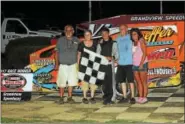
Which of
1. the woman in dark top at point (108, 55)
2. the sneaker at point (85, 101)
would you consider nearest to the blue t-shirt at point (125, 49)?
the woman in dark top at point (108, 55)

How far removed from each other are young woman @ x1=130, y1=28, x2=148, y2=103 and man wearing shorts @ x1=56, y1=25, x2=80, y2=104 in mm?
1241

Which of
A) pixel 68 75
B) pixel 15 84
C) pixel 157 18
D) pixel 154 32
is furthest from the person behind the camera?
pixel 157 18

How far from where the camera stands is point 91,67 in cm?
966

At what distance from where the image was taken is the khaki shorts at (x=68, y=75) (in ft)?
31.9

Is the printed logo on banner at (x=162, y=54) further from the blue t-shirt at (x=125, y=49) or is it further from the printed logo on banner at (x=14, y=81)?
the printed logo on banner at (x=14, y=81)

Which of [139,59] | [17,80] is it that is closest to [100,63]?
[139,59]

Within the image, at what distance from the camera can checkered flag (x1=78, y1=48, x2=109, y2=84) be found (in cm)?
959

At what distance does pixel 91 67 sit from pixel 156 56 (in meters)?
1.78

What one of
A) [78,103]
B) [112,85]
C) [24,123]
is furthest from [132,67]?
[24,123]

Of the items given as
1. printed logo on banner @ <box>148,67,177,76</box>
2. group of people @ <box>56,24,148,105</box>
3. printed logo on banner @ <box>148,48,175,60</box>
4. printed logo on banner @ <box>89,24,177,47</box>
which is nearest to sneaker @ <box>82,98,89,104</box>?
group of people @ <box>56,24,148,105</box>

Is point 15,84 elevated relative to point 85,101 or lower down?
elevated

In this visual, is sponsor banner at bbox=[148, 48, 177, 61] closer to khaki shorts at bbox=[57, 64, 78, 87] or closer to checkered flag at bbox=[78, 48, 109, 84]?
checkered flag at bbox=[78, 48, 109, 84]

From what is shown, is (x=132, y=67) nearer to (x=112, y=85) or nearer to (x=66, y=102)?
(x=112, y=85)

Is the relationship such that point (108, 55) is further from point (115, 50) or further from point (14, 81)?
point (14, 81)
